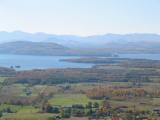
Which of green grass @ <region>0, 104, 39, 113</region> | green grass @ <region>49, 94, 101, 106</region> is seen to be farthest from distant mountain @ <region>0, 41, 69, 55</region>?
green grass @ <region>0, 104, 39, 113</region>

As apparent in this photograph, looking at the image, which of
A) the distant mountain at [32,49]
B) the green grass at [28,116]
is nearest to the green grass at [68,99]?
the green grass at [28,116]

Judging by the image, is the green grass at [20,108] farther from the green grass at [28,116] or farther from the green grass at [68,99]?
the green grass at [68,99]

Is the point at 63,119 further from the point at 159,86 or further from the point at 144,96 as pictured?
the point at 159,86

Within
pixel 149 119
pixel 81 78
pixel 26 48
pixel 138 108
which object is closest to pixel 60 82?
pixel 81 78

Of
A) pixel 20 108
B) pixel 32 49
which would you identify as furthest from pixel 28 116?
pixel 32 49

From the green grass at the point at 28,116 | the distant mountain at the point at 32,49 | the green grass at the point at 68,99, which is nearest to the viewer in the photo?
the green grass at the point at 28,116

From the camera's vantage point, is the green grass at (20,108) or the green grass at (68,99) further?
the green grass at (68,99)

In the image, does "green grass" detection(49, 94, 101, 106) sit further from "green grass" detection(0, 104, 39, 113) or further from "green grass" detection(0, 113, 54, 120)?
"green grass" detection(0, 113, 54, 120)

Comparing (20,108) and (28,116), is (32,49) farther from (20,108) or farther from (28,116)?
(28,116)
